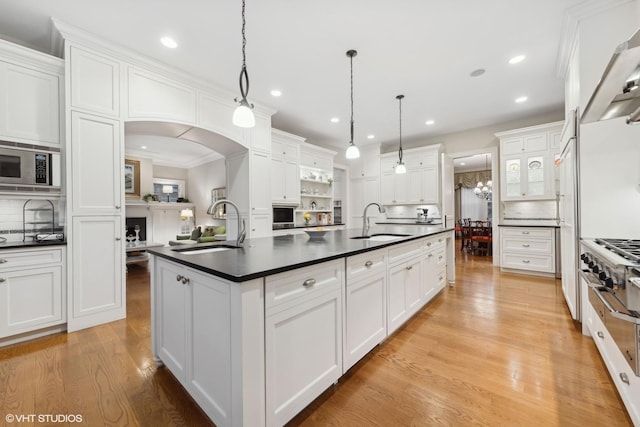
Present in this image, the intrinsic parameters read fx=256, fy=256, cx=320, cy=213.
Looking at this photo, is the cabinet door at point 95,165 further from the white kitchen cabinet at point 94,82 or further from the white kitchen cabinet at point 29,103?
the white kitchen cabinet at point 29,103

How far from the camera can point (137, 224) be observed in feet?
22.6

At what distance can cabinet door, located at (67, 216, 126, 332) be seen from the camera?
8.05ft

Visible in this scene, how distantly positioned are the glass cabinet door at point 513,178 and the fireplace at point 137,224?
8697 millimetres

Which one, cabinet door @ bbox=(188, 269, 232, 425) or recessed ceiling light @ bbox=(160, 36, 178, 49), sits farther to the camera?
recessed ceiling light @ bbox=(160, 36, 178, 49)

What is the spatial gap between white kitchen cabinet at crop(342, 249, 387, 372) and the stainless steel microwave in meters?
2.96

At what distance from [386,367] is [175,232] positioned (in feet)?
25.2

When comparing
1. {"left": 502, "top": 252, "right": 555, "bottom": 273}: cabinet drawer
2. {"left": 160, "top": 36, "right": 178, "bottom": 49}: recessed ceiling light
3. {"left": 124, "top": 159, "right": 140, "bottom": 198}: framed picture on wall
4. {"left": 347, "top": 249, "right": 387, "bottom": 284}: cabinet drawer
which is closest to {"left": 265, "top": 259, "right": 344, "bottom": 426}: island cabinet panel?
{"left": 347, "top": 249, "right": 387, "bottom": 284}: cabinet drawer

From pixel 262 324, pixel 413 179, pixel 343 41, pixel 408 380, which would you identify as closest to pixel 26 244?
pixel 262 324

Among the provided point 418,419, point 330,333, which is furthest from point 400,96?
point 418,419

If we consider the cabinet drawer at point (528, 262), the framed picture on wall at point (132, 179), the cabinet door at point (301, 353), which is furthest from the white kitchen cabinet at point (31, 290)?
the cabinet drawer at point (528, 262)

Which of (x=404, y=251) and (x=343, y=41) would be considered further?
(x=343, y=41)

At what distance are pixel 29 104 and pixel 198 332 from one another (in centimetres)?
289

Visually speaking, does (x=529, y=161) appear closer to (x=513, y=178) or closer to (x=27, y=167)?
(x=513, y=178)

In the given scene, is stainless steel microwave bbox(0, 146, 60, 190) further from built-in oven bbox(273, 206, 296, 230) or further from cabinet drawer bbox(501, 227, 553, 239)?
cabinet drawer bbox(501, 227, 553, 239)
